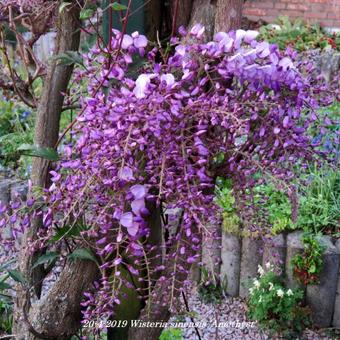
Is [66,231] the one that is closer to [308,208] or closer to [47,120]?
[47,120]

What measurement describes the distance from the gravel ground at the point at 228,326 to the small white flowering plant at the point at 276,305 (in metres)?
0.07

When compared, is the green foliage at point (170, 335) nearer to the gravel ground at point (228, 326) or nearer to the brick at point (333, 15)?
the gravel ground at point (228, 326)

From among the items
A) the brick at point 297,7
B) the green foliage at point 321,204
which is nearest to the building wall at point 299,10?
the brick at point 297,7

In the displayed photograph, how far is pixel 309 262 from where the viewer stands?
2.31m

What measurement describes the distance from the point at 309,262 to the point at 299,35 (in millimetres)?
4304

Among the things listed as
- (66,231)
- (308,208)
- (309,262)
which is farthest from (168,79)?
(308,208)

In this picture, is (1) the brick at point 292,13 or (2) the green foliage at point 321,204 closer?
(2) the green foliage at point 321,204

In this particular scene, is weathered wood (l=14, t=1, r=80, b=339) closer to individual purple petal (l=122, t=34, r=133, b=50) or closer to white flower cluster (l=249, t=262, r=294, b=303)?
individual purple petal (l=122, t=34, r=133, b=50)

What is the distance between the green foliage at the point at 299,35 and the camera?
5766 mm

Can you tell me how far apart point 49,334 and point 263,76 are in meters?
0.77

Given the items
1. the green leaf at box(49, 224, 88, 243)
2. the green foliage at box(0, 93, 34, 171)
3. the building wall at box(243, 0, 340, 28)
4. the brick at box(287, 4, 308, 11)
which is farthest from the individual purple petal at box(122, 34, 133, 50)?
the brick at box(287, 4, 308, 11)

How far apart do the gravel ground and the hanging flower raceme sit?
61.0 inches

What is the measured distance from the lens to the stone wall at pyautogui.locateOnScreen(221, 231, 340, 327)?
238cm

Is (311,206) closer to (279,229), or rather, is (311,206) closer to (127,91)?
(279,229)
